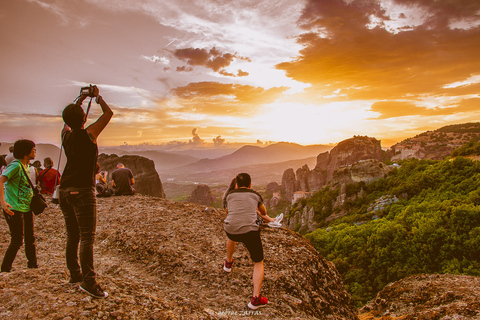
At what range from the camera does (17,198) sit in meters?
6.07

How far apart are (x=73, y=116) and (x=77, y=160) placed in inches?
34.8

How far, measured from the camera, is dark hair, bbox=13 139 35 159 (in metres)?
6.14

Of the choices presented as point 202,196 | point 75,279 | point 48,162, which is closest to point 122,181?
point 48,162

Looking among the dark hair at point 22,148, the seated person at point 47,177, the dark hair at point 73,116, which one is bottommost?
Result: the seated person at point 47,177

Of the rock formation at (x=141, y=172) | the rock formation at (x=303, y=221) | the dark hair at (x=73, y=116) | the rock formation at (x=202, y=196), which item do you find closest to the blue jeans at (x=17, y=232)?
the dark hair at (x=73, y=116)

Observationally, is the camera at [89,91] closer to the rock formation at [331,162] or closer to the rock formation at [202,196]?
the rock formation at [331,162]

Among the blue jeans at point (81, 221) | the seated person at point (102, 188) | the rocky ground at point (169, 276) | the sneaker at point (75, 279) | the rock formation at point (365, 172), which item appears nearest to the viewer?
the blue jeans at point (81, 221)

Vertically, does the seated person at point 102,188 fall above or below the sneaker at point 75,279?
above

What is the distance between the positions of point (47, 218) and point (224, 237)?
435 inches

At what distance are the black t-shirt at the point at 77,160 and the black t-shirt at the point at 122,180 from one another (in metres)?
13.1

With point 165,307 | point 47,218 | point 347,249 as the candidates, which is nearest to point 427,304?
point 165,307

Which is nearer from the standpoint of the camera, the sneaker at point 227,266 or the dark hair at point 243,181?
the dark hair at point 243,181

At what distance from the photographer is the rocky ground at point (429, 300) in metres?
7.15

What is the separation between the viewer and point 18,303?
4340 millimetres
